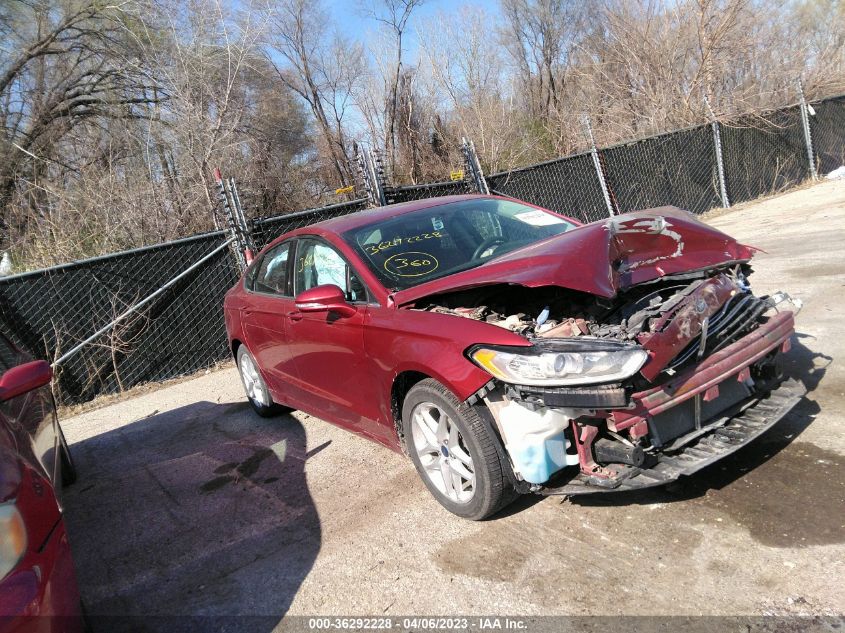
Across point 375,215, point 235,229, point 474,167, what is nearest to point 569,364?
point 375,215

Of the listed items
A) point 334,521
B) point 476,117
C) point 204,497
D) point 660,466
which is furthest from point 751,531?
point 476,117

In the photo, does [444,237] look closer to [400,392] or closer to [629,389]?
[400,392]

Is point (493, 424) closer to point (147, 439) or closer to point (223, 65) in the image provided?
point (147, 439)

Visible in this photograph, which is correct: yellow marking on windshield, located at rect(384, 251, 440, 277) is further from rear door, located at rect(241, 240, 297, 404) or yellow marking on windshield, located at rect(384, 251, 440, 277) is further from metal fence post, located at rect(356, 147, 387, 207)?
metal fence post, located at rect(356, 147, 387, 207)

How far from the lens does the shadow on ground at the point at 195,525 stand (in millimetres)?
3029

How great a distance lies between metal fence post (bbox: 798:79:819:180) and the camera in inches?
569

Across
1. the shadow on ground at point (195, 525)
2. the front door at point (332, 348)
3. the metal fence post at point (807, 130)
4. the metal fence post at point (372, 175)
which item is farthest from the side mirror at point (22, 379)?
the metal fence post at point (807, 130)

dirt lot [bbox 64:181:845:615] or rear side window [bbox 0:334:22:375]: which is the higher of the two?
rear side window [bbox 0:334:22:375]

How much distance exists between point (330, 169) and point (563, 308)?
56.0 ft

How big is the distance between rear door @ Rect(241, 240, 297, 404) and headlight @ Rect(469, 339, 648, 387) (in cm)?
216

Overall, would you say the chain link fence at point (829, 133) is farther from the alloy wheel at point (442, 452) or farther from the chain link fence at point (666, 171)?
the alloy wheel at point (442, 452)

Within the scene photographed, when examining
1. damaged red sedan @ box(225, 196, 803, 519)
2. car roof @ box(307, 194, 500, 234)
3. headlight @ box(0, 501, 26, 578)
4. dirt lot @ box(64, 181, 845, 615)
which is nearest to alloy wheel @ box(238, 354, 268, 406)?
dirt lot @ box(64, 181, 845, 615)

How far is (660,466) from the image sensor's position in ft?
9.07

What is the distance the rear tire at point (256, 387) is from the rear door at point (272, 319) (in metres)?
0.21
